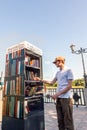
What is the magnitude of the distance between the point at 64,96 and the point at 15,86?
2.71ft

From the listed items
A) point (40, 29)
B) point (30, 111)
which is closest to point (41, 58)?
point (30, 111)

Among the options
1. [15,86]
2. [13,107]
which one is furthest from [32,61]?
[13,107]

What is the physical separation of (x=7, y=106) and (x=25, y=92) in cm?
47

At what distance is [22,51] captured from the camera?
2123 millimetres

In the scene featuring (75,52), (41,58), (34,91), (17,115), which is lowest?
(17,115)

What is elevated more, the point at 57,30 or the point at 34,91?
the point at 57,30

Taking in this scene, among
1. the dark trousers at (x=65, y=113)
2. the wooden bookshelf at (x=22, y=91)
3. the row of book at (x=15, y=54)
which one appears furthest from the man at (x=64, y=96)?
the row of book at (x=15, y=54)

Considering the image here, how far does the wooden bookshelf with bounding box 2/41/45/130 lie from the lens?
6.50 feet

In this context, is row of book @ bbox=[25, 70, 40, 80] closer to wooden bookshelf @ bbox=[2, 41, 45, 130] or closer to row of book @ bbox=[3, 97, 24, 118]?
wooden bookshelf @ bbox=[2, 41, 45, 130]

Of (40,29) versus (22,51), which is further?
(40,29)

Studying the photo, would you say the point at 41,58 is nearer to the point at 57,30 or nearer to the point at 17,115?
the point at 17,115

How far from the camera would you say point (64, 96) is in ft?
5.94

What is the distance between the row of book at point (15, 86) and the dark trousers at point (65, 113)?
2.03 ft

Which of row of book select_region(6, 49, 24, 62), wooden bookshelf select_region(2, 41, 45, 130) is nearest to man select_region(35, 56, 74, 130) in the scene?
wooden bookshelf select_region(2, 41, 45, 130)
